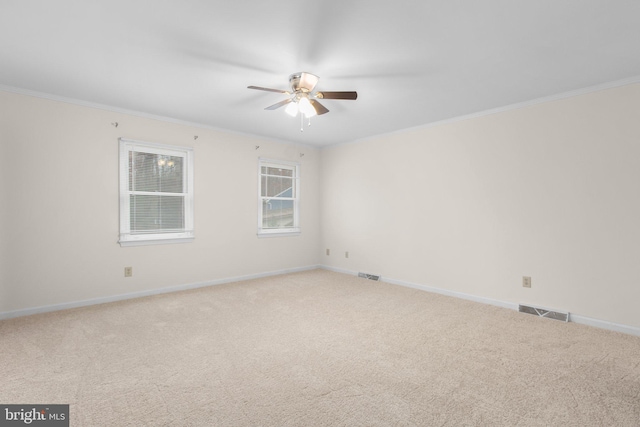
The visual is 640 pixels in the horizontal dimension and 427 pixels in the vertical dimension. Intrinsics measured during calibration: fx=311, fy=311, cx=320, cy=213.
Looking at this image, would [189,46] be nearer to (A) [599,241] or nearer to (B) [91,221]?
(B) [91,221]

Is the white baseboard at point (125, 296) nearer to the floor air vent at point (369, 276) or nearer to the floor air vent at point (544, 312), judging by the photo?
the floor air vent at point (369, 276)

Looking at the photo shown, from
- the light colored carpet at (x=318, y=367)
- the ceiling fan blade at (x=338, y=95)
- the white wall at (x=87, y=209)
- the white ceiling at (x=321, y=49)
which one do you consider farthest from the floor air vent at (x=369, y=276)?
the ceiling fan blade at (x=338, y=95)

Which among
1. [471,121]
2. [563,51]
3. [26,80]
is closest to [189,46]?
[26,80]

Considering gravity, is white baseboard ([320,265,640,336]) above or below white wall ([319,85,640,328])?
below

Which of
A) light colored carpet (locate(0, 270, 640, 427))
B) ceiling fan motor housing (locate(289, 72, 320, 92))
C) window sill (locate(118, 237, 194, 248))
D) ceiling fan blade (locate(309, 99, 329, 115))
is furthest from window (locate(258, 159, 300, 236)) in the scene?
ceiling fan motor housing (locate(289, 72, 320, 92))

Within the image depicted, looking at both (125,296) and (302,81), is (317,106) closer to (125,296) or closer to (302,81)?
(302,81)

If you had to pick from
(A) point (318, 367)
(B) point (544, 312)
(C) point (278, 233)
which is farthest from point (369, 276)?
(A) point (318, 367)

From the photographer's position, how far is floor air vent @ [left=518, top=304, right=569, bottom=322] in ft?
11.0

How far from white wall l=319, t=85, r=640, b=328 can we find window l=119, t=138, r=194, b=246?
2906 millimetres

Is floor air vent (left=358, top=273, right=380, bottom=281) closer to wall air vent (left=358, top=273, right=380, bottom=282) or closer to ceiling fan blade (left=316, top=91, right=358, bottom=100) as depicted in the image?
wall air vent (left=358, top=273, right=380, bottom=282)

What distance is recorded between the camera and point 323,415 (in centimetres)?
174

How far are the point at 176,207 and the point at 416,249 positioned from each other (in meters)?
3.62

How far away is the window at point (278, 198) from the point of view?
5480mm

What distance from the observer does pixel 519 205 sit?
3.70 m
